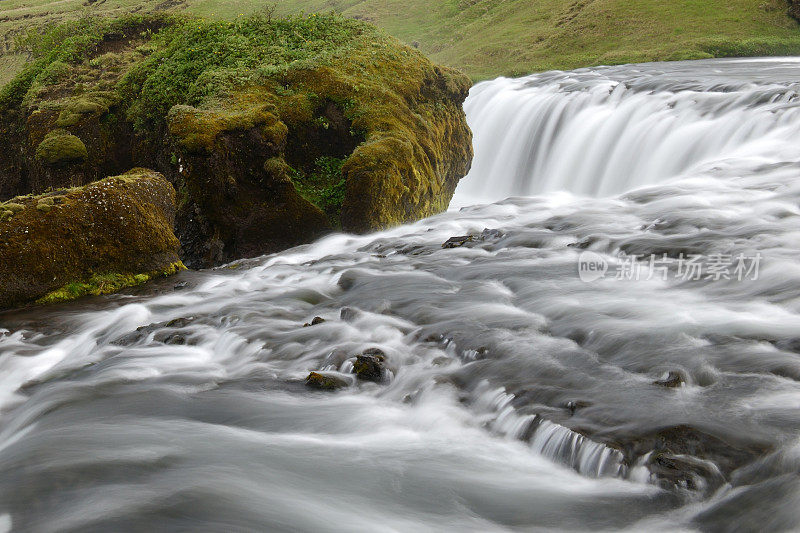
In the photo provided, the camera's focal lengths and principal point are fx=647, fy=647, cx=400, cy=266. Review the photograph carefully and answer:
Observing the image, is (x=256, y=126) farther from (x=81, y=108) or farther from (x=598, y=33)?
(x=598, y=33)

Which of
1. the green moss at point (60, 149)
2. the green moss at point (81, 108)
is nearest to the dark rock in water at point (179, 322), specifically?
the green moss at point (60, 149)

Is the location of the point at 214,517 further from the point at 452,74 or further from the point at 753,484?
the point at 452,74

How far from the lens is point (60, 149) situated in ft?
36.2

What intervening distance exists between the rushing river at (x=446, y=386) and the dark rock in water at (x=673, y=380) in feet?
0.08

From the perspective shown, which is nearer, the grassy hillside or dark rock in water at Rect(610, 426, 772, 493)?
dark rock in water at Rect(610, 426, 772, 493)

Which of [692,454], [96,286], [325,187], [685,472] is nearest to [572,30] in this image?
[325,187]

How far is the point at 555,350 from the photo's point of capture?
17.5ft

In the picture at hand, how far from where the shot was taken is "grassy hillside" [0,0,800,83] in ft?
104

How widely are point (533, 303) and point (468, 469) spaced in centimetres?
289

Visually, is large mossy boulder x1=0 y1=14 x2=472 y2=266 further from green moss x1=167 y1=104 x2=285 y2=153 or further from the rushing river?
the rushing river

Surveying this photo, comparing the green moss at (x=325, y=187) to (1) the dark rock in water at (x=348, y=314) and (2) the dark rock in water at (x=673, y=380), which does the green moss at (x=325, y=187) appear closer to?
(1) the dark rock in water at (x=348, y=314)

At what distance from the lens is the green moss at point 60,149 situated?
11.0 m

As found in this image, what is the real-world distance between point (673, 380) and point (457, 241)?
185 inches

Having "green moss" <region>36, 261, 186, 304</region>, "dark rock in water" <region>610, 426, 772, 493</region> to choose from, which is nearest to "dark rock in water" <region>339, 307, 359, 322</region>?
"dark rock in water" <region>610, 426, 772, 493</region>
